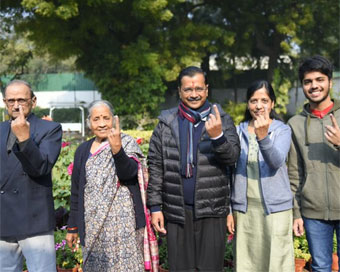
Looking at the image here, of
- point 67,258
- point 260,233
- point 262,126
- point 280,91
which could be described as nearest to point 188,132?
point 262,126

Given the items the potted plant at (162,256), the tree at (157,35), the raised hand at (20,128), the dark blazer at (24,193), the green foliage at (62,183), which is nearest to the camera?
the raised hand at (20,128)

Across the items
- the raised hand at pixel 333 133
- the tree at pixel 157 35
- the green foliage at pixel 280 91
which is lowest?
the raised hand at pixel 333 133

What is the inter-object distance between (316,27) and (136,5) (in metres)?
8.07

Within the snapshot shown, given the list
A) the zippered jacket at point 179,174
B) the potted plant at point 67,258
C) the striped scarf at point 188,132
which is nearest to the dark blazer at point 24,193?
the zippered jacket at point 179,174

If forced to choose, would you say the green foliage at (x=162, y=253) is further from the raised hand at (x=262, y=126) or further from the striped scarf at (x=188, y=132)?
the raised hand at (x=262, y=126)

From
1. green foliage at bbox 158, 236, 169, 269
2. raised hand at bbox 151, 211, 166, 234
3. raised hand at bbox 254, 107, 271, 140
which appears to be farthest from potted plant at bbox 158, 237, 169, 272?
raised hand at bbox 254, 107, 271, 140

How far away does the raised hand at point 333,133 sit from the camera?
8.20 feet

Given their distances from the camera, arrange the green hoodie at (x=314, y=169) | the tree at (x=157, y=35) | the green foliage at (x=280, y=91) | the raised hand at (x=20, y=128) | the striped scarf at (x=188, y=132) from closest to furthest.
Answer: the raised hand at (x=20, y=128), the green hoodie at (x=314, y=169), the striped scarf at (x=188, y=132), the tree at (x=157, y=35), the green foliage at (x=280, y=91)

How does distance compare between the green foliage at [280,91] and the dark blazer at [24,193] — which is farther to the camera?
the green foliage at [280,91]

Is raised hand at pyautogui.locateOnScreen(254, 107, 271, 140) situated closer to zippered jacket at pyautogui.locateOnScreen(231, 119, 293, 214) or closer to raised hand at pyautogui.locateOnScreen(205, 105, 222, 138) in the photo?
zippered jacket at pyautogui.locateOnScreen(231, 119, 293, 214)

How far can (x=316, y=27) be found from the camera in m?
15.1

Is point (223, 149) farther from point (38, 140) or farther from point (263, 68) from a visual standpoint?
point (263, 68)

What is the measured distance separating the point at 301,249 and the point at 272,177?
4.63 feet

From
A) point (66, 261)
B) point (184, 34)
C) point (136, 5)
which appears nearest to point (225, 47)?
point (184, 34)
